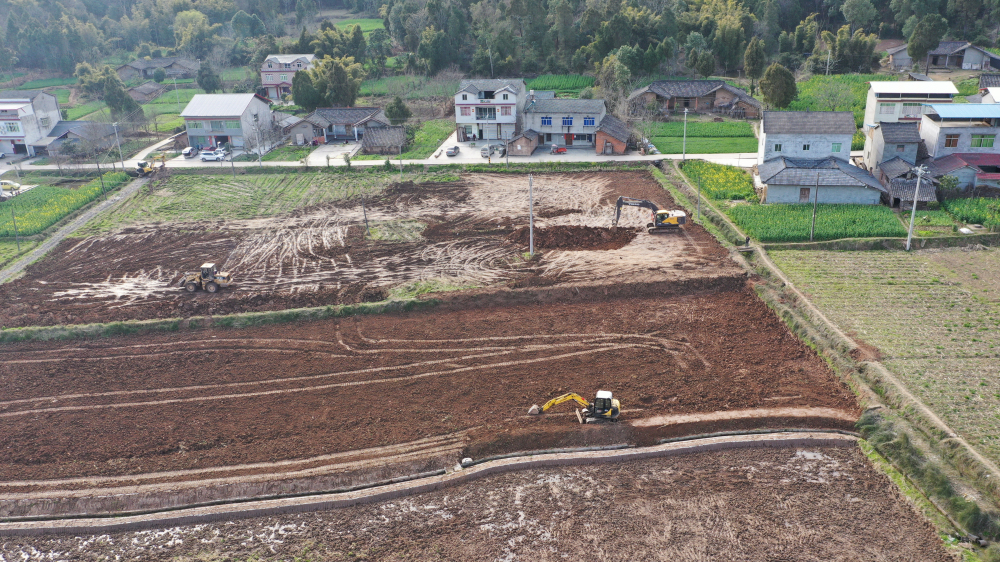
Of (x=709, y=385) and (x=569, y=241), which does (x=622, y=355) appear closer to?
(x=709, y=385)

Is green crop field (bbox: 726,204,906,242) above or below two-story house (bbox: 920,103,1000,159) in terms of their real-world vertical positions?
below

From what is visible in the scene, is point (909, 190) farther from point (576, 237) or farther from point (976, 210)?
point (576, 237)

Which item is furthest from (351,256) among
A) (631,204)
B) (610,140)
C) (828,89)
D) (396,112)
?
(828,89)

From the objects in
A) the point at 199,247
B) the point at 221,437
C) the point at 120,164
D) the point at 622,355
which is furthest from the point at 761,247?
the point at 120,164

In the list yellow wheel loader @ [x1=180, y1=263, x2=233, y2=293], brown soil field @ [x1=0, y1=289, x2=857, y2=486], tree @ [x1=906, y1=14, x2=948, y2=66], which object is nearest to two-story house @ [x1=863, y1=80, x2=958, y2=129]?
tree @ [x1=906, y1=14, x2=948, y2=66]

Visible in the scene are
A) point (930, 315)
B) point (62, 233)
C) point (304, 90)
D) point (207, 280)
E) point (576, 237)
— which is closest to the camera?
point (930, 315)

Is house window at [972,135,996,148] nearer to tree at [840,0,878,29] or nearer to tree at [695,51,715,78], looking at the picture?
tree at [695,51,715,78]

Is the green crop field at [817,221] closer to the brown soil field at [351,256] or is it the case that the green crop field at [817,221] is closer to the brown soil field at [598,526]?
the brown soil field at [351,256]
